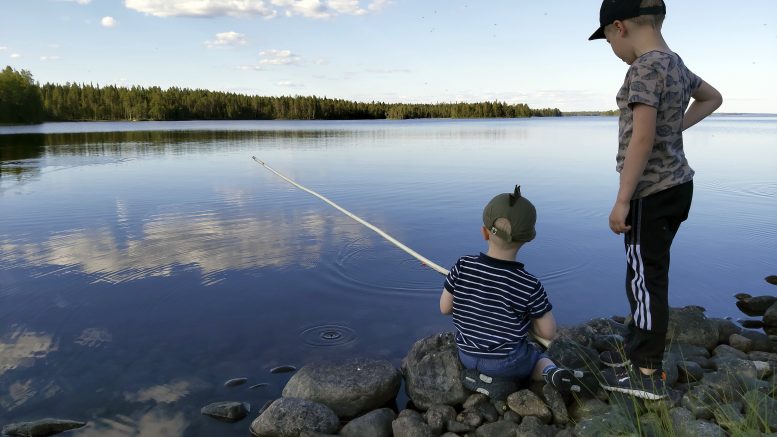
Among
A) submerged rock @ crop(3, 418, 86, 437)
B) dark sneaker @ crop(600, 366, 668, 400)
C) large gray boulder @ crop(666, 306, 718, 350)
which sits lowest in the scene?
submerged rock @ crop(3, 418, 86, 437)

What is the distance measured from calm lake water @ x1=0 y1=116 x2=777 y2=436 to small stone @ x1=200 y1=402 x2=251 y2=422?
6 cm

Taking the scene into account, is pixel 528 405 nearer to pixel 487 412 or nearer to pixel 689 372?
pixel 487 412

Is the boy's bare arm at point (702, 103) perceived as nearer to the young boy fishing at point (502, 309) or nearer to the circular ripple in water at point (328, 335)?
the young boy fishing at point (502, 309)

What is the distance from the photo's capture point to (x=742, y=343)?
15.0 feet

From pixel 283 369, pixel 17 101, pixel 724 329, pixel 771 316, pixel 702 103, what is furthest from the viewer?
pixel 17 101

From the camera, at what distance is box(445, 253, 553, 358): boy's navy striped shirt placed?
3328 mm

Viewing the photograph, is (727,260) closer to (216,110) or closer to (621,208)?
(621,208)

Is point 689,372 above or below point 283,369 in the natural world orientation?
above

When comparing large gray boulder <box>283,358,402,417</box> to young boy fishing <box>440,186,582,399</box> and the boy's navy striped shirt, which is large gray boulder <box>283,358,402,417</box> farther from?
the boy's navy striped shirt

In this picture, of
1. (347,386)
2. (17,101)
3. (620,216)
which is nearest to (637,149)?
(620,216)

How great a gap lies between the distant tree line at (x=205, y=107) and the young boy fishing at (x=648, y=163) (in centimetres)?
12229

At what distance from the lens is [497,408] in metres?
3.60

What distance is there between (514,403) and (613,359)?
89 centimetres

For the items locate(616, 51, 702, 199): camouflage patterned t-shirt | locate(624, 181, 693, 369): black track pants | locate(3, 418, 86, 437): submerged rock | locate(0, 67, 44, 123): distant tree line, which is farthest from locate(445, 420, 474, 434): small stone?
locate(0, 67, 44, 123): distant tree line
